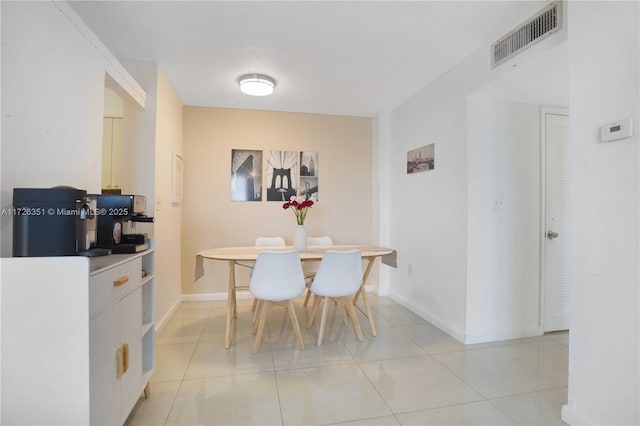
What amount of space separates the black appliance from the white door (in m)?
3.46

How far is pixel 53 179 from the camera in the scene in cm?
153

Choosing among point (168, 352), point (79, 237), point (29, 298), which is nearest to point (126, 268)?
point (79, 237)

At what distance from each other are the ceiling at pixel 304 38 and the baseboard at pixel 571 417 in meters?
2.38

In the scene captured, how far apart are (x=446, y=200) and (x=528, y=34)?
4.53ft

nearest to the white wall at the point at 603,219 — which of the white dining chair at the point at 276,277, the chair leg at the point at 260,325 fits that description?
the white dining chair at the point at 276,277

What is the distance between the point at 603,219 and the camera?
143cm

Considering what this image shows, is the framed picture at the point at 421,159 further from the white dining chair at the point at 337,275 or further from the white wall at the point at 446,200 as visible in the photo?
the white dining chair at the point at 337,275

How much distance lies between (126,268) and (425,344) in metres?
2.31

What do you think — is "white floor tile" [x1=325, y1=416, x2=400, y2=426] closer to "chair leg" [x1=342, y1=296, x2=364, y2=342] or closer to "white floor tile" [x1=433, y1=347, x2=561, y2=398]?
"white floor tile" [x1=433, y1=347, x2=561, y2=398]

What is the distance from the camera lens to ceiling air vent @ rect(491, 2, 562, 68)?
6.01 feet

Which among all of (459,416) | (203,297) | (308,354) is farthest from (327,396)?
(203,297)

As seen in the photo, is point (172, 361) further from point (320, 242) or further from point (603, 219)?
point (603, 219)

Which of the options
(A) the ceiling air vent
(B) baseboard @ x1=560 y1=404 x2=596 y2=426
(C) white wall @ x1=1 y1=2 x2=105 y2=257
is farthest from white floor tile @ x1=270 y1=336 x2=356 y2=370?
(A) the ceiling air vent

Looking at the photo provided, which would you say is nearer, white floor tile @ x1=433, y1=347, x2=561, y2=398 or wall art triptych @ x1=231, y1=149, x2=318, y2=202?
white floor tile @ x1=433, y1=347, x2=561, y2=398
